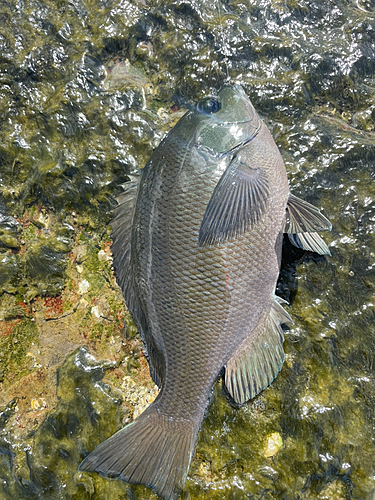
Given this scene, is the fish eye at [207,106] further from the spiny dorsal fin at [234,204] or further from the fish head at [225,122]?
the spiny dorsal fin at [234,204]

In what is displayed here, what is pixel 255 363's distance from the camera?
2.21 m

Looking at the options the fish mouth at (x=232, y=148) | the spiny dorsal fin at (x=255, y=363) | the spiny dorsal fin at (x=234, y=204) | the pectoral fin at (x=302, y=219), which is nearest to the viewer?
the spiny dorsal fin at (x=234, y=204)

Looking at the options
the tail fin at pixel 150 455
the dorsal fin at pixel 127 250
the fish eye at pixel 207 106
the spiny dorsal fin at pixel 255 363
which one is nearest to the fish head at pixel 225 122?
the fish eye at pixel 207 106

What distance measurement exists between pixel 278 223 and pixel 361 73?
2076 mm

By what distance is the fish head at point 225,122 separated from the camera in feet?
6.95

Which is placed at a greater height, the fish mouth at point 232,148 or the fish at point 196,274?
the fish mouth at point 232,148

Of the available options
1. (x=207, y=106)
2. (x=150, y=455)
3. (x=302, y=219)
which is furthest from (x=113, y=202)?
(x=150, y=455)

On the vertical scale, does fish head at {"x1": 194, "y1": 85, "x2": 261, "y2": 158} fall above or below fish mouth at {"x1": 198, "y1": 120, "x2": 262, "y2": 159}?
above

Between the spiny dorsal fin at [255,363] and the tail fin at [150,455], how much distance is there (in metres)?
0.39

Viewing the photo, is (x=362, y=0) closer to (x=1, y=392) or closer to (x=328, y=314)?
(x=328, y=314)

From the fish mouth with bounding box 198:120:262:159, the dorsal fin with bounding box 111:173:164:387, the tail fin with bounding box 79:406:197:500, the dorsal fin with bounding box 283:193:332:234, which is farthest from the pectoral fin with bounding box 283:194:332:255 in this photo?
the tail fin with bounding box 79:406:197:500

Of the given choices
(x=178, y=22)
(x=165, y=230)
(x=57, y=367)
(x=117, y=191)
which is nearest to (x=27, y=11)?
(x=178, y=22)

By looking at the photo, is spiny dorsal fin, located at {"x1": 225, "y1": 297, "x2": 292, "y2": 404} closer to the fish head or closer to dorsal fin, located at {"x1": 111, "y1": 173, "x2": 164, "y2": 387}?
dorsal fin, located at {"x1": 111, "y1": 173, "x2": 164, "y2": 387}

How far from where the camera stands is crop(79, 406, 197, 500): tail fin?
1971mm
